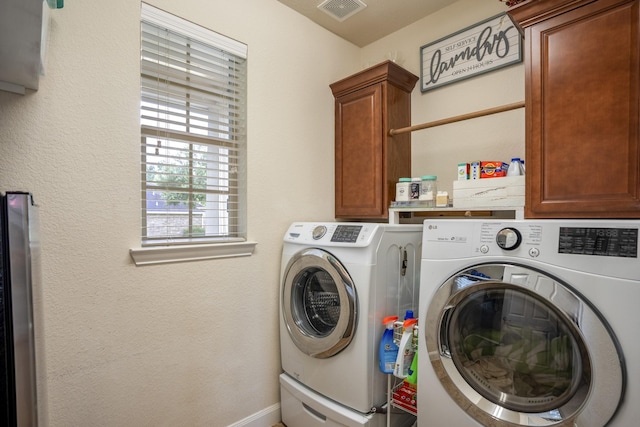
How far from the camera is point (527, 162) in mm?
1383

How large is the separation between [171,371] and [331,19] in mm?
2282

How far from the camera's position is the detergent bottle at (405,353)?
150 cm

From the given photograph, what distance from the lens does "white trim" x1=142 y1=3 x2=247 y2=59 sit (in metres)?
1.57

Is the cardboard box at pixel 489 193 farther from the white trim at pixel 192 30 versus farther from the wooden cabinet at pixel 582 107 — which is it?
the white trim at pixel 192 30

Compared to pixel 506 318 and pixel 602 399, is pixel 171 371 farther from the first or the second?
pixel 602 399

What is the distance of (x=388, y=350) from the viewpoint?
1.58m

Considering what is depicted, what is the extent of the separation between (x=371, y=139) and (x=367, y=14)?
0.83 metres

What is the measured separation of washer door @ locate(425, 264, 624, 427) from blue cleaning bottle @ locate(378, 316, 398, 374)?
0.23m

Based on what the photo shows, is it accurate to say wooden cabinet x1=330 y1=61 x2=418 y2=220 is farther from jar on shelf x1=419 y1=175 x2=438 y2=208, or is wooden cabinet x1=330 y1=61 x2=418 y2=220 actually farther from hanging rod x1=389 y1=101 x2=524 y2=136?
jar on shelf x1=419 y1=175 x2=438 y2=208

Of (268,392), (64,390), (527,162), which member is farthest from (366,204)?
(64,390)

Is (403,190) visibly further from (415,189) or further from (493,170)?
(493,170)

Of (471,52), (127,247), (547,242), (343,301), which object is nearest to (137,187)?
(127,247)

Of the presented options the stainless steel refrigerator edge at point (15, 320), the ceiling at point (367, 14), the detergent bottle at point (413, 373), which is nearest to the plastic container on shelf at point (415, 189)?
the detergent bottle at point (413, 373)

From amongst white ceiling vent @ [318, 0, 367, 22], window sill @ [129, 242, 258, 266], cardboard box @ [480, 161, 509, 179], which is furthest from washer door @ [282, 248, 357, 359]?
white ceiling vent @ [318, 0, 367, 22]
